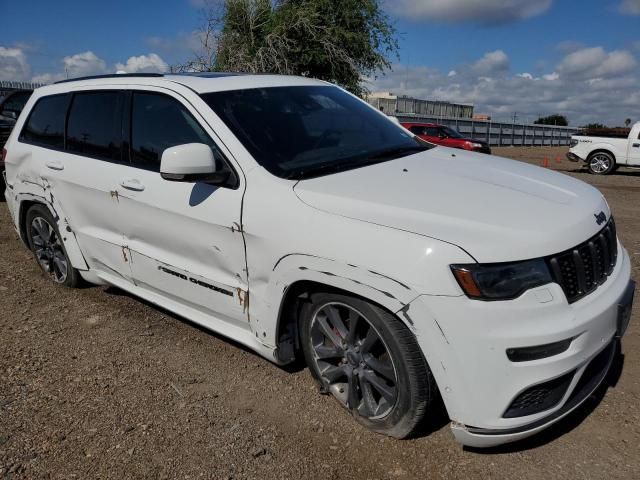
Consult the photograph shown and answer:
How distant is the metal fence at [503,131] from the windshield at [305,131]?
27.4 meters

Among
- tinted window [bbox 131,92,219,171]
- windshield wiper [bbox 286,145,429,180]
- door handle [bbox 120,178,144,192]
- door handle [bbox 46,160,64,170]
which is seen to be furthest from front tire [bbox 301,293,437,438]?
door handle [bbox 46,160,64,170]

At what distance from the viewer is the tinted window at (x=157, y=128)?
3.18 metres

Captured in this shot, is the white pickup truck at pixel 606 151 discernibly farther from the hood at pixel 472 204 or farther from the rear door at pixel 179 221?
the rear door at pixel 179 221

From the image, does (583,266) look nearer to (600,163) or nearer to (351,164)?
(351,164)

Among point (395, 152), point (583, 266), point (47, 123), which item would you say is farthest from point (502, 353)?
point (47, 123)

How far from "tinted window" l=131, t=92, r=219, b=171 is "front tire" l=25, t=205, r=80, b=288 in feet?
4.56

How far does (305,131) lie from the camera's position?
319cm

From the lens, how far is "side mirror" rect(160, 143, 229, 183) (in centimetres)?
272

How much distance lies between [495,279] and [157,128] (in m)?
2.30

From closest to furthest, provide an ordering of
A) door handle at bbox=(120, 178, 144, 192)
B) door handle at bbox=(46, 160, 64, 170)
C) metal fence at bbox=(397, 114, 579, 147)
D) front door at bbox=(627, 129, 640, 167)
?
door handle at bbox=(120, 178, 144, 192)
door handle at bbox=(46, 160, 64, 170)
front door at bbox=(627, 129, 640, 167)
metal fence at bbox=(397, 114, 579, 147)

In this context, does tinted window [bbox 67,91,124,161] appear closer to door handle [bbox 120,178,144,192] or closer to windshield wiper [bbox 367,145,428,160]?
door handle [bbox 120,178,144,192]

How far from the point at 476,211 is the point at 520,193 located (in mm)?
427

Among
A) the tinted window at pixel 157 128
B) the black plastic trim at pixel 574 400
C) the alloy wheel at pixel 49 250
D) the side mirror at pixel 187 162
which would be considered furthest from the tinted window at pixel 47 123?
the black plastic trim at pixel 574 400

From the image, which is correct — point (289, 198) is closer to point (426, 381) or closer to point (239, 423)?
point (426, 381)
